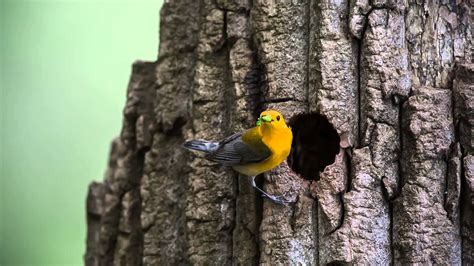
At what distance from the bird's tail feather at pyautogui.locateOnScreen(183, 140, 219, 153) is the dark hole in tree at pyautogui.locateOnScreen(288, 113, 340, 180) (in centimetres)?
46

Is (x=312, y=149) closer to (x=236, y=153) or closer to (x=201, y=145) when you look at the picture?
(x=236, y=153)

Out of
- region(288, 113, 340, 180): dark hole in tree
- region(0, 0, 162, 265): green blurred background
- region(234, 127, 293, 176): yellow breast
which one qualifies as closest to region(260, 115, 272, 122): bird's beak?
region(234, 127, 293, 176): yellow breast

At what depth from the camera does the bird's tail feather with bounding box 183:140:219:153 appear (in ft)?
10.2

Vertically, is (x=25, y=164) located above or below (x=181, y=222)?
above

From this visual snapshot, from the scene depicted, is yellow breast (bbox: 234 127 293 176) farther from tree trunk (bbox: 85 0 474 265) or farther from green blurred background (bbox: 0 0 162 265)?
green blurred background (bbox: 0 0 162 265)

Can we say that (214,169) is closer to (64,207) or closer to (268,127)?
(268,127)

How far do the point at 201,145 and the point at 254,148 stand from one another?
250 millimetres

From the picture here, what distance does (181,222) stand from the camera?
3373mm

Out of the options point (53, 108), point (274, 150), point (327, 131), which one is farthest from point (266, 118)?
point (53, 108)

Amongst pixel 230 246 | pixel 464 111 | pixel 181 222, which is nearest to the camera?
pixel 464 111

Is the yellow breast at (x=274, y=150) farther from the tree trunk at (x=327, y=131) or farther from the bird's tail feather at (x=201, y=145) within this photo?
the bird's tail feather at (x=201, y=145)

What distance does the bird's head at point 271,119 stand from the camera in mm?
2861

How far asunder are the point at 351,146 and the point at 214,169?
2.31ft

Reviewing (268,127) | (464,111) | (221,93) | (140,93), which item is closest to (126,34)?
(140,93)
